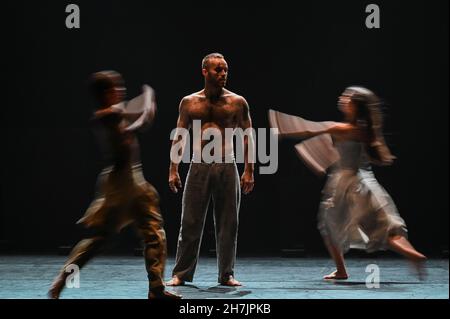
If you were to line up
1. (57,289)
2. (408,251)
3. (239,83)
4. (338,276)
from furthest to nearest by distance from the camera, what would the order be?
(239,83), (338,276), (408,251), (57,289)

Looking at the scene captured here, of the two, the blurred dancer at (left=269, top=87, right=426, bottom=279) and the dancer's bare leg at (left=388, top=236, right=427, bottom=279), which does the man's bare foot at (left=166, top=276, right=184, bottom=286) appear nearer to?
the blurred dancer at (left=269, top=87, right=426, bottom=279)

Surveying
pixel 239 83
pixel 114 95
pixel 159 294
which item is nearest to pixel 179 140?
pixel 114 95

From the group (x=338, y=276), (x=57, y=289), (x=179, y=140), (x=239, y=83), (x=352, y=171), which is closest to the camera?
(x=57, y=289)

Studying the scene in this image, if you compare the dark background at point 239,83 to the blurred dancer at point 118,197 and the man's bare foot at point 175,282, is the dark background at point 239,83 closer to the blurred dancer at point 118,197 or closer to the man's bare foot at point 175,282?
the man's bare foot at point 175,282

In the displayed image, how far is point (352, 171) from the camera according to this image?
246 inches

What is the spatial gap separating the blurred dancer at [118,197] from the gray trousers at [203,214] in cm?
108

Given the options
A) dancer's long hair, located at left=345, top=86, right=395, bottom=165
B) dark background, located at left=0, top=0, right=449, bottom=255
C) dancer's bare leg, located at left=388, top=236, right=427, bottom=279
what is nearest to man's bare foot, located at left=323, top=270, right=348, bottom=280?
dancer's bare leg, located at left=388, top=236, right=427, bottom=279

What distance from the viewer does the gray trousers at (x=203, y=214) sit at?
20.0 ft

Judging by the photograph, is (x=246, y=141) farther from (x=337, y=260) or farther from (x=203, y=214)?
(x=337, y=260)

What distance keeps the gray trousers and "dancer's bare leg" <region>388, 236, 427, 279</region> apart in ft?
4.15

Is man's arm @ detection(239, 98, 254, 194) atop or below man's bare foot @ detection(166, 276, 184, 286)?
atop

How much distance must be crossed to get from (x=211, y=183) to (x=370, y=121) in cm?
138

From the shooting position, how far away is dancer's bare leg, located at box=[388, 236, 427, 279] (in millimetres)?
5656

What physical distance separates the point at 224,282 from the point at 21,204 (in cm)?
374
